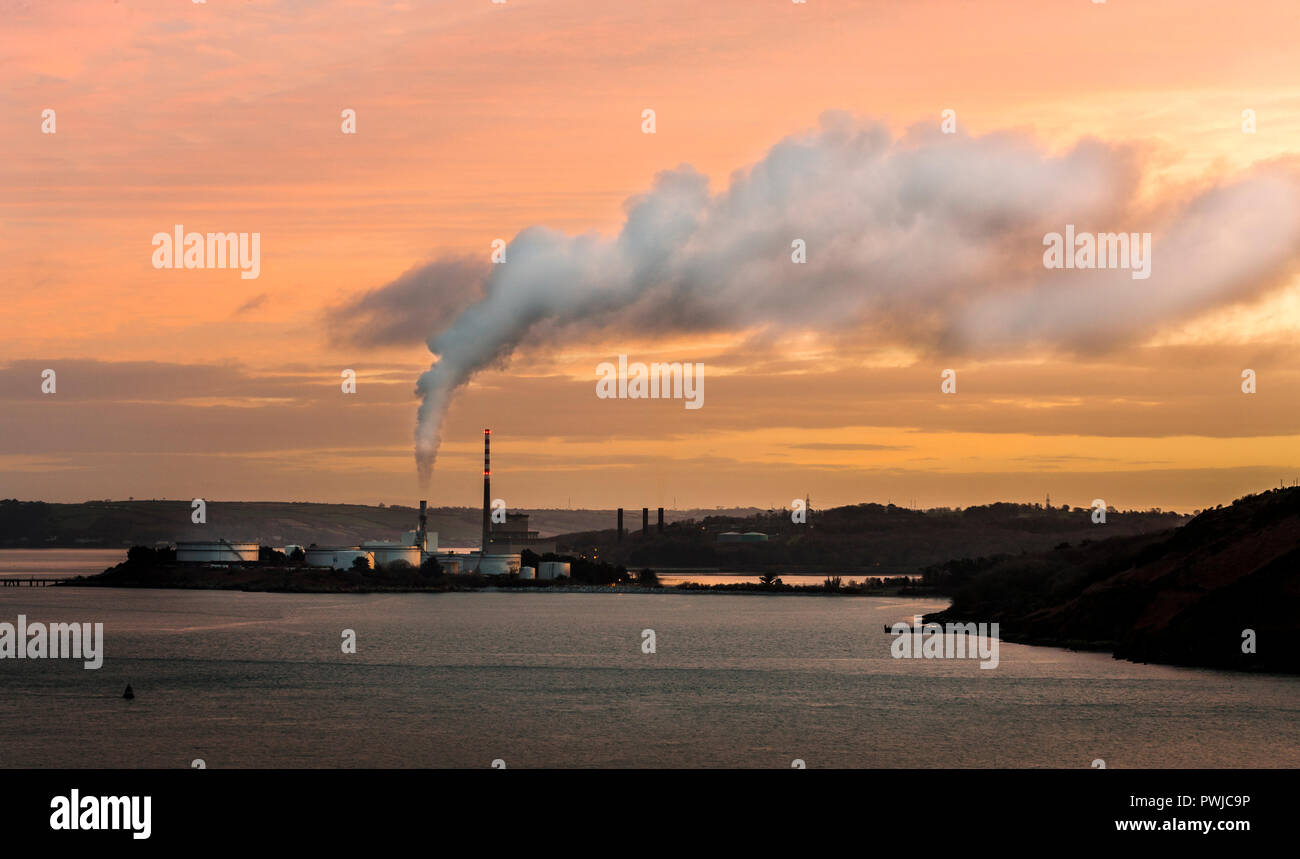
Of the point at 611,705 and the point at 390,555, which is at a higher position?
the point at 390,555

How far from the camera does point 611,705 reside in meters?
59.7

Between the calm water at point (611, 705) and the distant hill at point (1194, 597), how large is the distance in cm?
316

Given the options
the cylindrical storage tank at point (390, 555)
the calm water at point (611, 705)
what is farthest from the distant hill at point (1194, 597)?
the cylindrical storage tank at point (390, 555)

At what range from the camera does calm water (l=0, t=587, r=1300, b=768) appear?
4659 cm

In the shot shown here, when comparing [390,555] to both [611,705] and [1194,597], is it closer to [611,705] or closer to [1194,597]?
[1194,597]

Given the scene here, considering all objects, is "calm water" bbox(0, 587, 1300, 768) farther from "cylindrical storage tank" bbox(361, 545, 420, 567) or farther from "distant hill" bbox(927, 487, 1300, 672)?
"cylindrical storage tank" bbox(361, 545, 420, 567)

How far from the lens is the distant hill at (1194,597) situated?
75.2m

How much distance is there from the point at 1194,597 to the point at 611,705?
41.7 meters

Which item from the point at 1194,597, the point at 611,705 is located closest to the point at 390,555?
the point at 1194,597

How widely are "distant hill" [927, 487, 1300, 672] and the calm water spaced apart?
316cm

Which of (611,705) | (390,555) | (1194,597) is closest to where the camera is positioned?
(611,705)

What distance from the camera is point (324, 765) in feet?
143

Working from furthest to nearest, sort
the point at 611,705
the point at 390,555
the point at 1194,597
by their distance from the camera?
the point at 390,555
the point at 1194,597
the point at 611,705

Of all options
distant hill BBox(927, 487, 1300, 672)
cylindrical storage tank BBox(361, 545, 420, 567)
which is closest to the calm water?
distant hill BBox(927, 487, 1300, 672)
